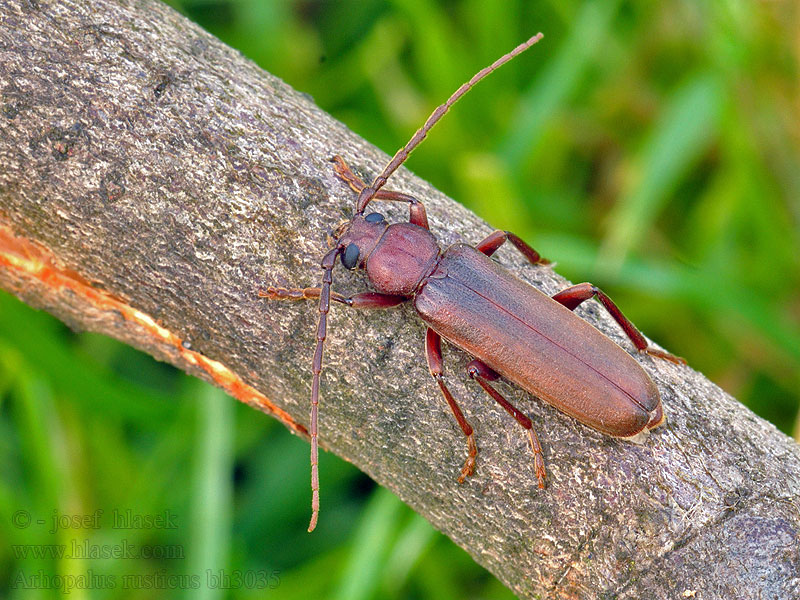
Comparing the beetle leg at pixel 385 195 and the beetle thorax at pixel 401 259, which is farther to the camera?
the beetle thorax at pixel 401 259

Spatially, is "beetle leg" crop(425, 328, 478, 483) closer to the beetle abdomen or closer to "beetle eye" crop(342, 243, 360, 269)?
the beetle abdomen

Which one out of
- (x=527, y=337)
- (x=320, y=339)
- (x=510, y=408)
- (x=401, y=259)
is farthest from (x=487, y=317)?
(x=320, y=339)

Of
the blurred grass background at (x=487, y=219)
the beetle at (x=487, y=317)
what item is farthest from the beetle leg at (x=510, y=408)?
the blurred grass background at (x=487, y=219)

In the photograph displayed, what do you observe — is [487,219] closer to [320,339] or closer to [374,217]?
[374,217]

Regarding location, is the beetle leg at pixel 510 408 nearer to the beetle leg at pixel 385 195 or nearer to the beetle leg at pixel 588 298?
the beetle leg at pixel 588 298

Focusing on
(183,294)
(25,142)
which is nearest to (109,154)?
(25,142)

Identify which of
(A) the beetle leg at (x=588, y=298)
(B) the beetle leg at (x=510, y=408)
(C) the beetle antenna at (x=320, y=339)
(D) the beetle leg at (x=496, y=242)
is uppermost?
(A) the beetle leg at (x=588, y=298)
